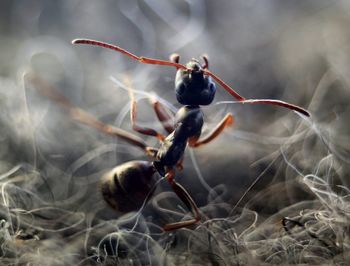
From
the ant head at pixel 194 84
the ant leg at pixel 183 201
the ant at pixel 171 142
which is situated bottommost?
the ant leg at pixel 183 201

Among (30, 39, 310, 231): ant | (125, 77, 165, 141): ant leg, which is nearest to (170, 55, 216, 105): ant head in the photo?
(30, 39, 310, 231): ant

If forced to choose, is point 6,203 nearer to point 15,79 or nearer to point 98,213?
point 98,213

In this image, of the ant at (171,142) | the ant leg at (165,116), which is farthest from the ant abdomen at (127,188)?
the ant leg at (165,116)

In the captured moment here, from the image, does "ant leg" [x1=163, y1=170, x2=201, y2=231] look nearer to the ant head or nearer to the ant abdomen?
the ant abdomen

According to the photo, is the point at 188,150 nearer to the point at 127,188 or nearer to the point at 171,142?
the point at 171,142

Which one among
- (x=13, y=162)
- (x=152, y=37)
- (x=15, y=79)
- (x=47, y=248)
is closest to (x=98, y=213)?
(x=47, y=248)

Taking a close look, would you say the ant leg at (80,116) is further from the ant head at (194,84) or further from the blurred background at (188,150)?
the ant head at (194,84)
